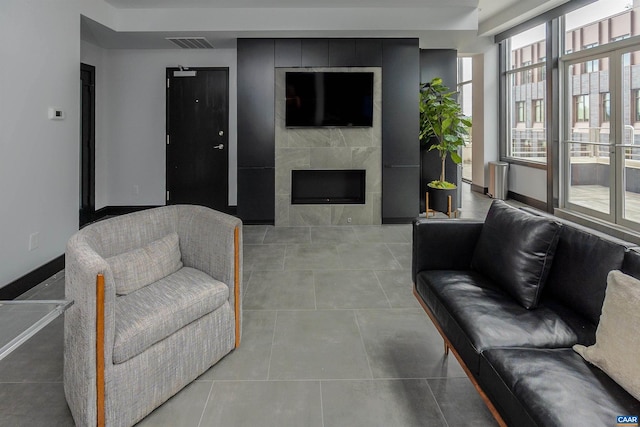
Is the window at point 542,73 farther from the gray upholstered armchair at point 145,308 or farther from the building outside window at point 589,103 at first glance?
the gray upholstered armchair at point 145,308

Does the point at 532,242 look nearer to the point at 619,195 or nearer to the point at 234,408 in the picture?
the point at 234,408

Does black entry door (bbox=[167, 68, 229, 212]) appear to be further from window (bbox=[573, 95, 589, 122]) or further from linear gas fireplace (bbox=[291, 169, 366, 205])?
window (bbox=[573, 95, 589, 122])

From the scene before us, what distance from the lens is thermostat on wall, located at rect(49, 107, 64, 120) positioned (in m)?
4.02

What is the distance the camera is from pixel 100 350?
1.76 metres

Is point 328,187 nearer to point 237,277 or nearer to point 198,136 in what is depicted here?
point 198,136

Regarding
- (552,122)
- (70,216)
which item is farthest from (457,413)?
(552,122)

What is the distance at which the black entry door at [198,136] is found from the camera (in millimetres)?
6758

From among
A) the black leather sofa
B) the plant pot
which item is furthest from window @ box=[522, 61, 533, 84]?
the black leather sofa

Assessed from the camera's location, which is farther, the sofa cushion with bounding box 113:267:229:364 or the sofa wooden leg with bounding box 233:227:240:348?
the sofa wooden leg with bounding box 233:227:240:348

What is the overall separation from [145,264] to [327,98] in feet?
14.0

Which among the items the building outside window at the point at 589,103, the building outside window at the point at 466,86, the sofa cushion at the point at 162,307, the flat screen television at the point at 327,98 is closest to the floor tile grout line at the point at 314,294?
the sofa cushion at the point at 162,307

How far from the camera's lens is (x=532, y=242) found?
83.0 inches

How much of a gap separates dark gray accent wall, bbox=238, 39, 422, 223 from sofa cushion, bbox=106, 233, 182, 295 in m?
3.63

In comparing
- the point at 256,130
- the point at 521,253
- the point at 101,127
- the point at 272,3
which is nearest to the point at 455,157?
the point at 256,130
